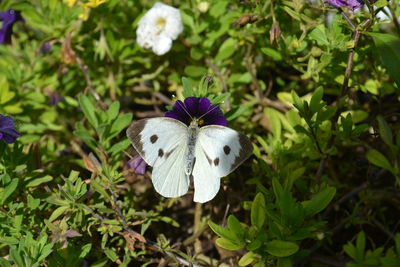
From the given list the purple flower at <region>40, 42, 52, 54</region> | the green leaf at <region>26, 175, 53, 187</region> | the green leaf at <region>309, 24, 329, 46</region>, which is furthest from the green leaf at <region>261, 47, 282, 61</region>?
the purple flower at <region>40, 42, 52, 54</region>

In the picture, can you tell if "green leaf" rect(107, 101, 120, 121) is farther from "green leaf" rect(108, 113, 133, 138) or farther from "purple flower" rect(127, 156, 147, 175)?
"purple flower" rect(127, 156, 147, 175)

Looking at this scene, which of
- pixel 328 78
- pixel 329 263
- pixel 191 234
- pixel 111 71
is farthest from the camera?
pixel 111 71

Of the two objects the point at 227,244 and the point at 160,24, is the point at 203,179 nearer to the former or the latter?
the point at 227,244

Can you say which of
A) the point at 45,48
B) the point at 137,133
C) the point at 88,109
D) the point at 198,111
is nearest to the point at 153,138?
the point at 137,133

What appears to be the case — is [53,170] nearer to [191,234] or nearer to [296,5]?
[191,234]

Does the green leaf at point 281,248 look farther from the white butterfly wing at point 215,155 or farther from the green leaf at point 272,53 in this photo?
the green leaf at point 272,53

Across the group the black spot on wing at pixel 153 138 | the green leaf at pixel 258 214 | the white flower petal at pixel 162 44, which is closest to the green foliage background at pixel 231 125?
the green leaf at pixel 258 214

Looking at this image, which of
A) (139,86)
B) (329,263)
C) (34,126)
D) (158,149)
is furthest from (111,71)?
(329,263)
